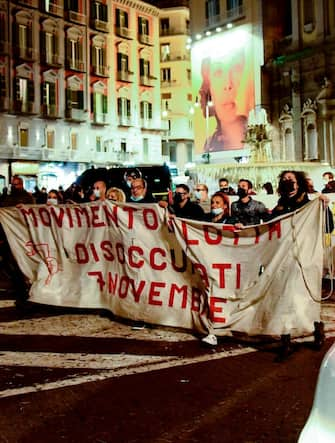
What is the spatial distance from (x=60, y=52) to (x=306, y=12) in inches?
764

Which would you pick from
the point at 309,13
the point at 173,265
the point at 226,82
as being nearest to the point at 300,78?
the point at 309,13

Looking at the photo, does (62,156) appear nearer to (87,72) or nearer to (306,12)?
(87,72)

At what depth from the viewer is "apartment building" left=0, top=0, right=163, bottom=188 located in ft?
149

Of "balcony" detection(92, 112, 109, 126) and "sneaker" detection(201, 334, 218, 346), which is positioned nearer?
"sneaker" detection(201, 334, 218, 346)

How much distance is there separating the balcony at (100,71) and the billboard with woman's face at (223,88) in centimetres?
896

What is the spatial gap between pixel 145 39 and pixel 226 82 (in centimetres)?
1719

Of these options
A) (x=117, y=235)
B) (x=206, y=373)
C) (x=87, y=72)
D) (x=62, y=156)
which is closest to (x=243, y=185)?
(x=117, y=235)

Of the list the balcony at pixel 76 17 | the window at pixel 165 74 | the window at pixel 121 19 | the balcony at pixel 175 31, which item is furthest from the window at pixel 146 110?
the balcony at pixel 175 31

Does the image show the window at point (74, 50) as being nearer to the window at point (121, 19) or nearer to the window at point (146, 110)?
the window at point (121, 19)

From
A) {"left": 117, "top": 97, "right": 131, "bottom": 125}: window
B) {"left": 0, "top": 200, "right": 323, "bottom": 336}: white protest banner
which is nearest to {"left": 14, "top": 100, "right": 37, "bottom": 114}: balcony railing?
{"left": 117, "top": 97, "right": 131, "bottom": 125}: window

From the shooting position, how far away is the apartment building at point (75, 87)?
45.3m

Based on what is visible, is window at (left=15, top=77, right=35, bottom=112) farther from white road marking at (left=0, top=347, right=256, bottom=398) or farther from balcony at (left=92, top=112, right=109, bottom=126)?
white road marking at (left=0, top=347, right=256, bottom=398)

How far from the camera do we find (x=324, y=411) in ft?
9.43

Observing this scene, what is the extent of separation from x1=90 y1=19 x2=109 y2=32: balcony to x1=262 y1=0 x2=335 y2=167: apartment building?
16209mm
